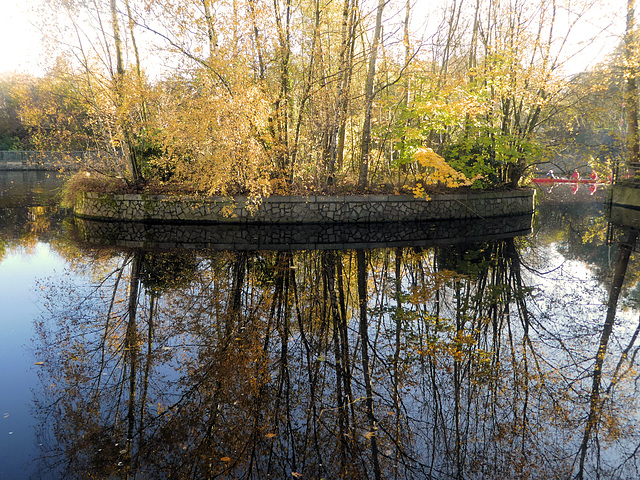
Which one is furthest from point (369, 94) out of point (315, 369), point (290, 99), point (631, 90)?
Answer: point (315, 369)

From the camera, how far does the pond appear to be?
9.98 ft

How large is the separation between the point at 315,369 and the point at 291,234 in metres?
7.48

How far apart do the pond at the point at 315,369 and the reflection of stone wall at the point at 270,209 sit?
4.60m

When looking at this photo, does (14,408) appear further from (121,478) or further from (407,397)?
(407,397)

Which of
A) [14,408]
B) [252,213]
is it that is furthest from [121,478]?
[252,213]

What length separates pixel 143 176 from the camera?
1409 cm

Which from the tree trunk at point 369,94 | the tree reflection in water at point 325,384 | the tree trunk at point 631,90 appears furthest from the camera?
the tree trunk at point 631,90

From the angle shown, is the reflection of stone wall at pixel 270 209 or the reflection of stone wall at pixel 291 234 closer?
the reflection of stone wall at pixel 291 234

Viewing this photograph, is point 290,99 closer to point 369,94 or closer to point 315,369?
point 369,94

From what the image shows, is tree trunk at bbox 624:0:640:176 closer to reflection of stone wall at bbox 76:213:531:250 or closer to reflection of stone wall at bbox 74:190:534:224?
reflection of stone wall at bbox 76:213:531:250

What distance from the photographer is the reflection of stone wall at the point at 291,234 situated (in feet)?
33.4

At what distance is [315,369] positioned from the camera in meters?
4.20

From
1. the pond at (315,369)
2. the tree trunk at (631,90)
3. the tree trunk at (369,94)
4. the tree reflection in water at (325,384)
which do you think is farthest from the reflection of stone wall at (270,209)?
the tree trunk at (631,90)

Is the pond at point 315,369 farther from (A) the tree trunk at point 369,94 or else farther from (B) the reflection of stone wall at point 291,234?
(A) the tree trunk at point 369,94
